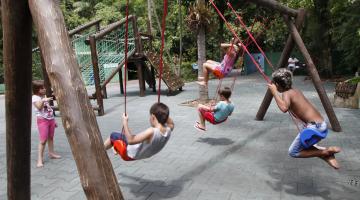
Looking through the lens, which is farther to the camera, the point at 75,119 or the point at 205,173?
the point at 205,173

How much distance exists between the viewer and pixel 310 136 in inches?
170

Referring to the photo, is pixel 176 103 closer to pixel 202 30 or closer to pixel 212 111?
pixel 202 30

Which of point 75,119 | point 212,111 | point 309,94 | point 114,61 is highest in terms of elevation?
point 75,119

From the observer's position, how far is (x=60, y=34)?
209cm

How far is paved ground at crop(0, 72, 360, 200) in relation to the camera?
4.59m

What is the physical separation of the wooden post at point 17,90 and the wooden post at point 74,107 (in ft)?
1.56

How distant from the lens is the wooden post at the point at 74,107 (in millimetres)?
1845

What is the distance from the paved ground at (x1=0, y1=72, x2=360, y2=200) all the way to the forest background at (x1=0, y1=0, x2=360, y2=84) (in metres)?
4.84

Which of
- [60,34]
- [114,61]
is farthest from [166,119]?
[114,61]

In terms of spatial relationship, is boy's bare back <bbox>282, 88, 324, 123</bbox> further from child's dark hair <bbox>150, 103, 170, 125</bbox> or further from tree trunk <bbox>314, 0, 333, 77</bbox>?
tree trunk <bbox>314, 0, 333, 77</bbox>

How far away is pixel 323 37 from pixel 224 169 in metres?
15.4

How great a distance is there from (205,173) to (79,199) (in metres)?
1.63

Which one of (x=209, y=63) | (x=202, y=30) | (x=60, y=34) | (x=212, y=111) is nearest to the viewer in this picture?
(x=60, y=34)

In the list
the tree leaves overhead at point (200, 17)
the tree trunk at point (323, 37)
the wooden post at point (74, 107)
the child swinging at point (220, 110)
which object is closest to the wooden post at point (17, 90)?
the wooden post at point (74, 107)
